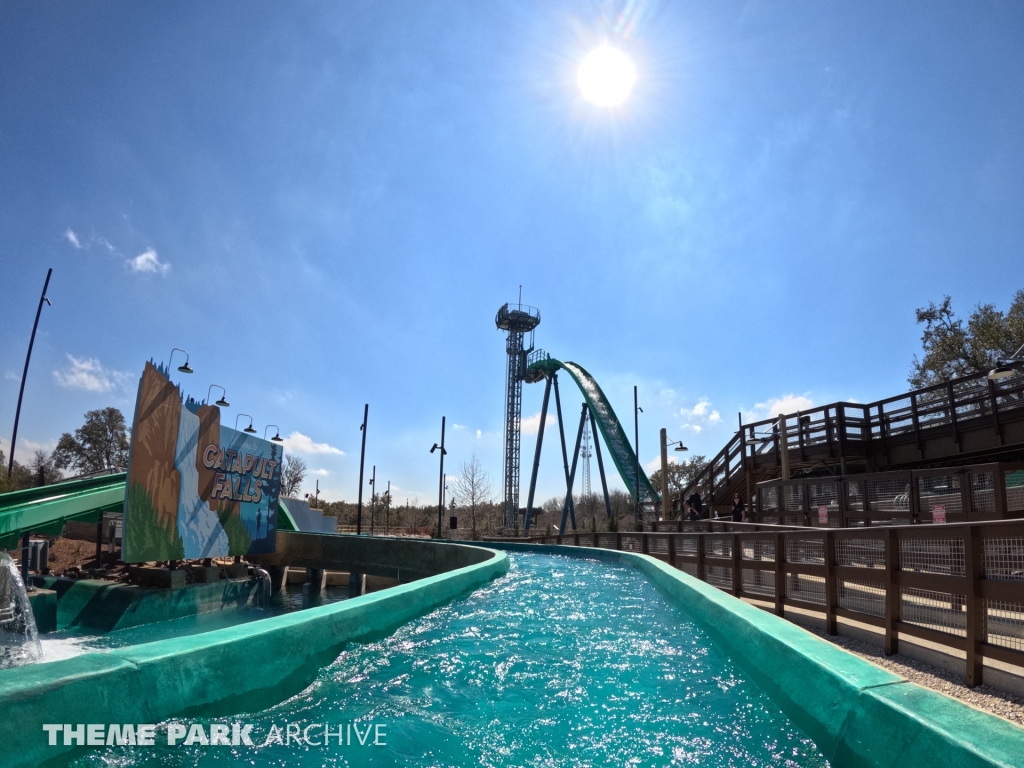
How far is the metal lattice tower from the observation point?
41812 mm

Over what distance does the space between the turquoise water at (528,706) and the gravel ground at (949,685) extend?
155 centimetres

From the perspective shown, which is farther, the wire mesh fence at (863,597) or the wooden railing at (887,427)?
the wooden railing at (887,427)

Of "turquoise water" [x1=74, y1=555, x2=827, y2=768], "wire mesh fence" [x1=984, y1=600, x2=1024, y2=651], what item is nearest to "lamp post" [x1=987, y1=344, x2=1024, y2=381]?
"wire mesh fence" [x1=984, y1=600, x2=1024, y2=651]

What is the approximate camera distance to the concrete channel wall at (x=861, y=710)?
2129 millimetres

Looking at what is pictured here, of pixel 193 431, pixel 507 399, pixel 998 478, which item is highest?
pixel 507 399

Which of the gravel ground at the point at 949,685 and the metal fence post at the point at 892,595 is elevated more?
the metal fence post at the point at 892,595

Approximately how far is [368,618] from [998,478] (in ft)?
28.0

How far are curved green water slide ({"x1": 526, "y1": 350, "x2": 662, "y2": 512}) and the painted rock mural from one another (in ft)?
59.9

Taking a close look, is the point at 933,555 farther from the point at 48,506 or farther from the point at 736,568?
the point at 48,506

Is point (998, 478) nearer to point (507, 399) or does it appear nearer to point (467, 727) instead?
point (467, 727)

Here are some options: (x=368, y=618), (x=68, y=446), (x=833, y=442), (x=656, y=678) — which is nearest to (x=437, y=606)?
(x=368, y=618)

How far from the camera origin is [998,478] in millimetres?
8633

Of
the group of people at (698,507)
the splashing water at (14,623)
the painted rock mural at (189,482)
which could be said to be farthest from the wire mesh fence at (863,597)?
the painted rock mural at (189,482)

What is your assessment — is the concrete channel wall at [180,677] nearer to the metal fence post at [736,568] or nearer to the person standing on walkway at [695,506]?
the metal fence post at [736,568]
